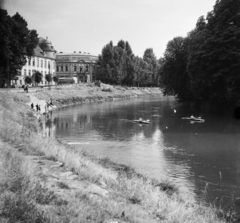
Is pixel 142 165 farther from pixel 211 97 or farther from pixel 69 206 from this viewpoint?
pixel 211 97

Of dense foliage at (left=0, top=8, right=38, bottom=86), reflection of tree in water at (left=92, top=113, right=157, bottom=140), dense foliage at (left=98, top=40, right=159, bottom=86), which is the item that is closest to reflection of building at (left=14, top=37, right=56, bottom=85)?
dense foliage at (left=98, top=40, right=159, bottom=86)

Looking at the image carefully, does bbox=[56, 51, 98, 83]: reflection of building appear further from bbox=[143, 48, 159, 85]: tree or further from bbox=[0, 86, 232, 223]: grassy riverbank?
bbox=[0, 86, 232, 223]: grassy riverbank

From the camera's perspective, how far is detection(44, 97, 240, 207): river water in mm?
16562

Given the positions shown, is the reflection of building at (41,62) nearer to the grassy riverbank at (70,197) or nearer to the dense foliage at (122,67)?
the dense foliage at (122,67)

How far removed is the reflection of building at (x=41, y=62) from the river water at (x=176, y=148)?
4613 centimetres

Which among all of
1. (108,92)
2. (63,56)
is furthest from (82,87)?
(63,56)

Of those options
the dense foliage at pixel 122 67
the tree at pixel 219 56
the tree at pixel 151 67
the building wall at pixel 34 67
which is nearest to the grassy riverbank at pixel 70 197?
the tree at pixel 219 56

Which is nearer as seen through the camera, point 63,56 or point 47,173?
point 47,173

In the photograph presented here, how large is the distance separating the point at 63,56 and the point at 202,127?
11324cm

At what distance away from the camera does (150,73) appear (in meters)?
137

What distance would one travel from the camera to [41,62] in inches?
3681

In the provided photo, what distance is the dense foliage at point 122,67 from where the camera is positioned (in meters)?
115

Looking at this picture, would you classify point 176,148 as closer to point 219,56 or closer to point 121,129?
point 121,129

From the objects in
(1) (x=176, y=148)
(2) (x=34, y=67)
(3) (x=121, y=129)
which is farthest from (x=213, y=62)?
(2) (x=34, y=67)
